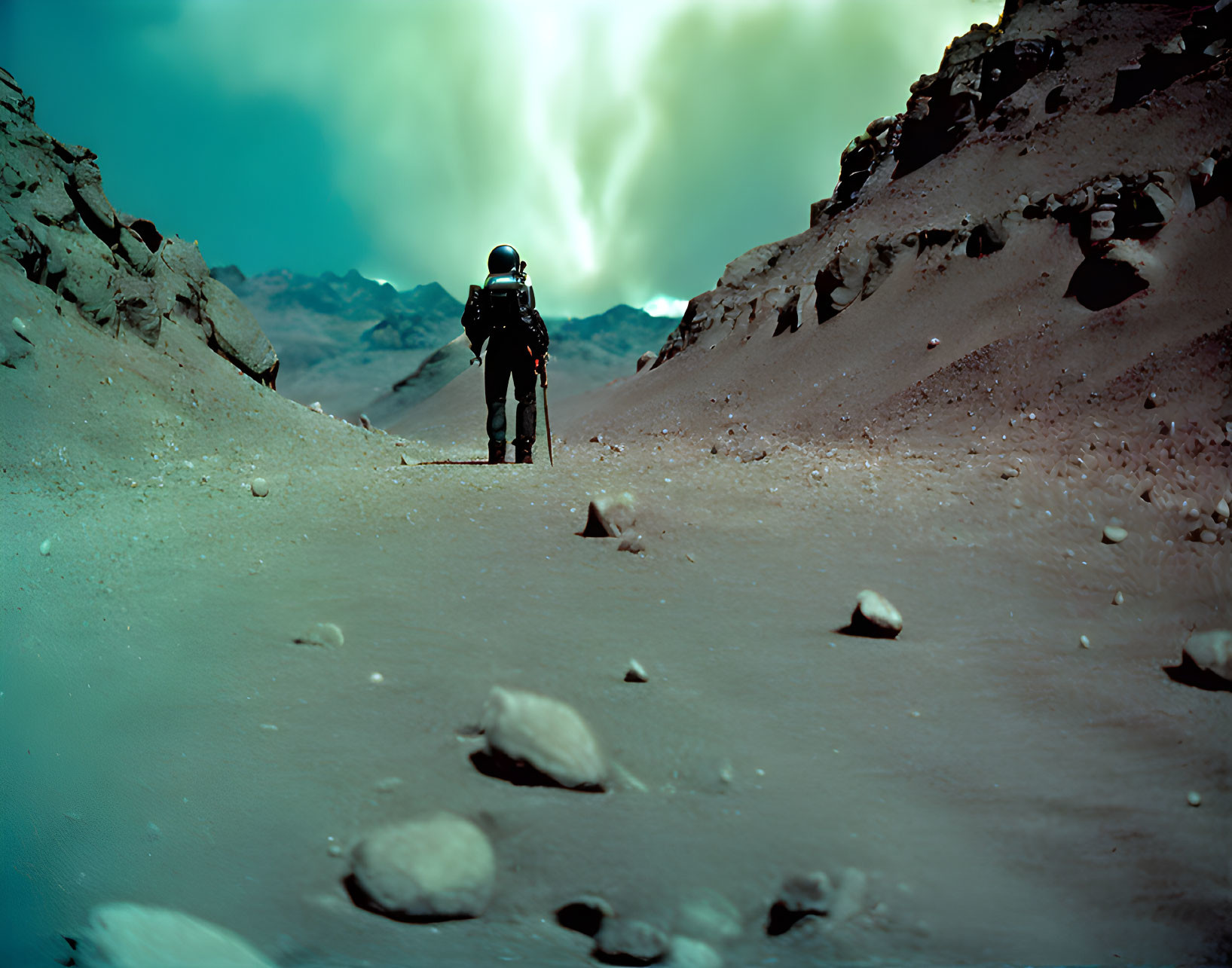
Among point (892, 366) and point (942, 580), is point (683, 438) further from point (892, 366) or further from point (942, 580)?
point (942, 580)

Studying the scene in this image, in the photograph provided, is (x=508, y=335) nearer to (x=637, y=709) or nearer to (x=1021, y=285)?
(x=637, y=709)

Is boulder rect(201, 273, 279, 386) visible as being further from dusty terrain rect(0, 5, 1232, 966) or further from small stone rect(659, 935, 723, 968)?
small stone rect(659, 935, 723, 968)

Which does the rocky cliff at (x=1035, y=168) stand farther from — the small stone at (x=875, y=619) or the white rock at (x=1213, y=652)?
the small stone at (x=875, y=619)

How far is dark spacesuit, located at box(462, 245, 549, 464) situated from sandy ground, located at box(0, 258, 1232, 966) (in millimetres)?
1729

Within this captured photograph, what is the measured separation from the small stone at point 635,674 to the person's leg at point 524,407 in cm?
446

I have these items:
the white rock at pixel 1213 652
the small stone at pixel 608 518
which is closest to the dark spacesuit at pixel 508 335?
the small stone at pixel 608 518

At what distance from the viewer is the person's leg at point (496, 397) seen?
7.39 meters

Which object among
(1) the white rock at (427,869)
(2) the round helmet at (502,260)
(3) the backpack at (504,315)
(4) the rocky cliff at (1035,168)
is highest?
(4) the rocky cliff at (1035,168)

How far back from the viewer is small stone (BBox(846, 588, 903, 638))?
11.8ft

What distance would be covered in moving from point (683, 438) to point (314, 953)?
926cm

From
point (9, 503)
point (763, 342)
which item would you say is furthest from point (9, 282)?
point (763, 342)

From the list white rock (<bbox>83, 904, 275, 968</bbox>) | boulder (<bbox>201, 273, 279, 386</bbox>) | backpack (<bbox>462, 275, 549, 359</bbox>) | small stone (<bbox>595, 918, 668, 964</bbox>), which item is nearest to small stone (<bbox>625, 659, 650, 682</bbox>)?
small stone (<bbox>595, 918, 668, 964</bbox>)

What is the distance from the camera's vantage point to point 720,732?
269 centimetres

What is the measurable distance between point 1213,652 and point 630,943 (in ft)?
9.17
